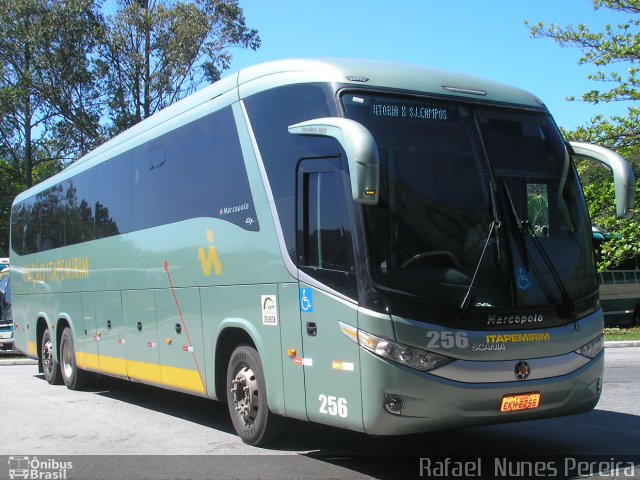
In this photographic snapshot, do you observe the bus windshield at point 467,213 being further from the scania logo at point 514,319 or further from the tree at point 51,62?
the tree at point 51,62

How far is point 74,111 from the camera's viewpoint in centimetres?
3534

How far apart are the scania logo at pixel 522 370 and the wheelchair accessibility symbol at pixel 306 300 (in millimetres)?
1813

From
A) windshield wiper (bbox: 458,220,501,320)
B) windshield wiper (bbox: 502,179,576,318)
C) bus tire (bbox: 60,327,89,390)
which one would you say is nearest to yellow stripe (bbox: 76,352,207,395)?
bus tire (bbox: 60,327,89,390)

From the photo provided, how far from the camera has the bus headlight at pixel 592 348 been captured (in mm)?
6668

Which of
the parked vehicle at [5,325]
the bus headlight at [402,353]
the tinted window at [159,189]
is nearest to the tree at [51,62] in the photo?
the parked vehicle at [5,325]

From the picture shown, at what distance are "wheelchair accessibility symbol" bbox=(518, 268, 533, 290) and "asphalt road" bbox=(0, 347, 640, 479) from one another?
1775 mm

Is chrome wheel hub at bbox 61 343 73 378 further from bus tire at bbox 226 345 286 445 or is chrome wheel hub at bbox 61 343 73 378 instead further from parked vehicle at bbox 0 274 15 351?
parked vehicle at bbox 0 274 15 351

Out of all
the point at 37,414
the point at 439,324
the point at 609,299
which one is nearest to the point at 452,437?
the point at 439,324

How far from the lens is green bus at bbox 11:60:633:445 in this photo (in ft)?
19.6

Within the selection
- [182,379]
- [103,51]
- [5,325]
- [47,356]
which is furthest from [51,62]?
[182,379]

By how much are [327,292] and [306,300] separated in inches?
14.4

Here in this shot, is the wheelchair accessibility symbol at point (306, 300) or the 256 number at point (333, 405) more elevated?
the wheelchair accessibility symbol at point (306, 300)

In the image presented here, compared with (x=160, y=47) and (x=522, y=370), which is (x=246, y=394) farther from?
(x=160, y=47)

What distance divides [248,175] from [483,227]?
8.56ft
